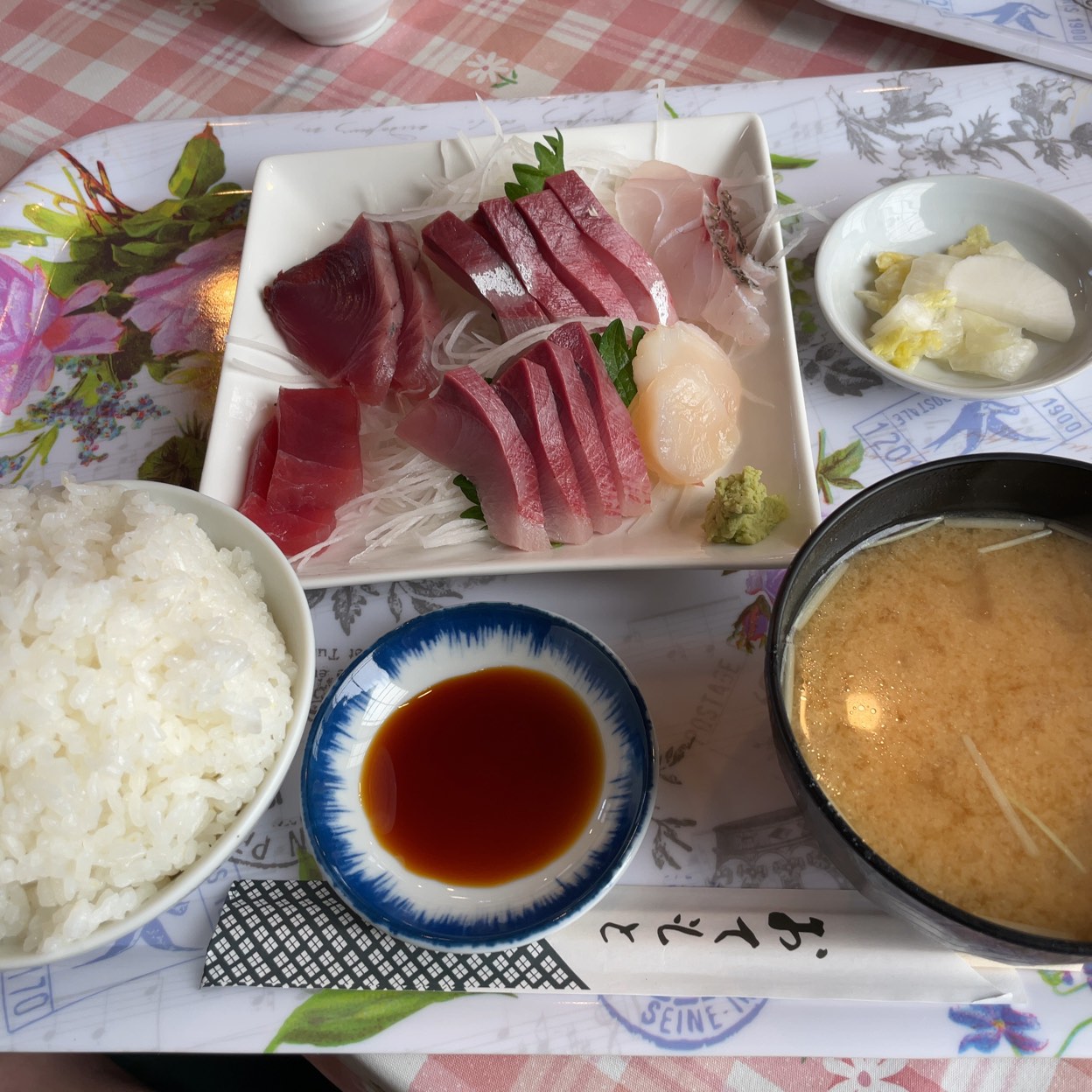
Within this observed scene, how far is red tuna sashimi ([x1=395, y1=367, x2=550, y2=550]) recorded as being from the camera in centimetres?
171

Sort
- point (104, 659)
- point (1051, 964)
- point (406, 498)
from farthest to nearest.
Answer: point (406, 498) → point (104, 659) → point (1051, 964)

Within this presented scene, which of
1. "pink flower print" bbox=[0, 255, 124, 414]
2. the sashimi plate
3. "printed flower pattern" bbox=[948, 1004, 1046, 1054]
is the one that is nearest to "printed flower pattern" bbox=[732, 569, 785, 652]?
the sashimi plate

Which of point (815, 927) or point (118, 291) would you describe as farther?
point (118, 291)

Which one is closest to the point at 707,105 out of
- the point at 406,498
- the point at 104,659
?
the point at 406,498

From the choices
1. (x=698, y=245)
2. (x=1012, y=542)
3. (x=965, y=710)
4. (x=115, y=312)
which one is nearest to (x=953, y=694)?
(x=965, y=710)

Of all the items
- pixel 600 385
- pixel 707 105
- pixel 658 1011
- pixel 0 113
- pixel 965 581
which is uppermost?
pixel 0 113

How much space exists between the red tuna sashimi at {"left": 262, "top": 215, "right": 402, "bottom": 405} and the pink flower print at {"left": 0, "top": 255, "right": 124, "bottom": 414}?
19.7 inches

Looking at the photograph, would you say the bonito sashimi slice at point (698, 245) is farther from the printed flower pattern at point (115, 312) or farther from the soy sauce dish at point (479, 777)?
the printed flower pattern at point (115, 312)

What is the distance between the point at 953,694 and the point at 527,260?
1.27 m

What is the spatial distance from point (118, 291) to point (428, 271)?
0.83m

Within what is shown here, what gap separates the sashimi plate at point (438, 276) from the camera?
163cm

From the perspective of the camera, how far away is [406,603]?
175 cm

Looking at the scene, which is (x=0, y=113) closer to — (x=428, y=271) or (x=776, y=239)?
(x=428, y=271)

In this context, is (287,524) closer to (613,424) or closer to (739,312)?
(613,424)
